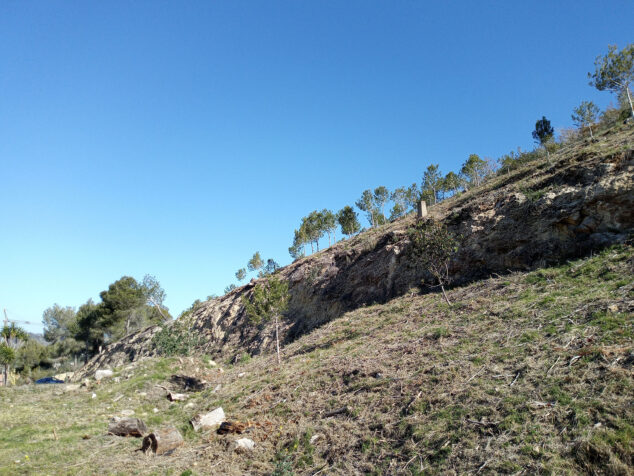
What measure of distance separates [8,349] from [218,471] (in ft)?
114

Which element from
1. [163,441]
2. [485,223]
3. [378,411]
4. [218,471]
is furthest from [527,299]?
[163,441]

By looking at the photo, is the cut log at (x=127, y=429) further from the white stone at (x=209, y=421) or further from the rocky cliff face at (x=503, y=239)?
the rocky cliff face at (x=503, y=239)

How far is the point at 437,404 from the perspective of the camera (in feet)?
24.1

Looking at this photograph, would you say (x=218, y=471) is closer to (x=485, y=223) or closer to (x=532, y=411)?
(x=532, y=411)

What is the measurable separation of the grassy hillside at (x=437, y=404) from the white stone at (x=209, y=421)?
0.36 m

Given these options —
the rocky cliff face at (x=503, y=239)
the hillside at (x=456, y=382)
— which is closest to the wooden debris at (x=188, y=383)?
the hillside at (x=456, y=382)

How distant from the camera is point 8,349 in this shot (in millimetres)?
29859

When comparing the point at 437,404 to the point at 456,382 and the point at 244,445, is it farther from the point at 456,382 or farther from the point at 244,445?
the point at 244,445

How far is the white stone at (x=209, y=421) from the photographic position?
Result: 10414 millimetres

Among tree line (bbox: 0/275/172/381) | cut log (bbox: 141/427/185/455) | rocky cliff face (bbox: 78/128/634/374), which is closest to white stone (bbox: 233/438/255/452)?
cut log (bbox: 141/427/185/455)

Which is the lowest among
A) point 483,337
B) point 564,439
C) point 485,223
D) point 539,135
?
point 564,439

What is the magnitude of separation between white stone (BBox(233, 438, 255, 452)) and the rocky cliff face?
11846 millimetres

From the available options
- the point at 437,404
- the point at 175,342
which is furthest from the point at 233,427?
the point at 175,342

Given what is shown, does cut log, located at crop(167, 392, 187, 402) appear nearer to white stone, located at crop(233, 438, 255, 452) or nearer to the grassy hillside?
the grassy hillside
